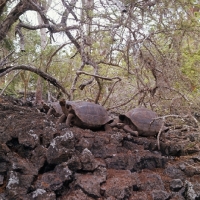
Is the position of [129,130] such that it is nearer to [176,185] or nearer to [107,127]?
[107,127]

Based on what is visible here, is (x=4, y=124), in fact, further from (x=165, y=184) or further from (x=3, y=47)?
(x=3, y=47)

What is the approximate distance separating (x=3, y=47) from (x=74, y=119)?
112 inches

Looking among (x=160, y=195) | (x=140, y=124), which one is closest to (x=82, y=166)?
(x=160, y=195)

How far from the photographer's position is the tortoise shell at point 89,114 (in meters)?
4.80

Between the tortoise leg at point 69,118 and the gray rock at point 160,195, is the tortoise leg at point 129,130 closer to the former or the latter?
the tortoise leg at point 69,118

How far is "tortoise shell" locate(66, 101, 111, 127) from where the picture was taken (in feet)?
15.7

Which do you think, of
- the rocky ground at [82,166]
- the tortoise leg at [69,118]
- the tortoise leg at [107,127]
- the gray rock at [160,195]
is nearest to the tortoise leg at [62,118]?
the tortoise leg at [69,118]

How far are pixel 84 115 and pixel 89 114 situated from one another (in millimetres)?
89

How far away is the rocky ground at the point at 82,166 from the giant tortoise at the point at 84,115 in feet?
0.56

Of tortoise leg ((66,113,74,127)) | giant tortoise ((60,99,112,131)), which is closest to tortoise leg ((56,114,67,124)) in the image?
giant tortoise ((60,99,112,131))

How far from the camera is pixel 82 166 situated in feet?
12.7

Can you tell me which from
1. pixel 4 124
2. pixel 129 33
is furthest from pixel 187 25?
pixel 4 124

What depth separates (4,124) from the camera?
4.31 m

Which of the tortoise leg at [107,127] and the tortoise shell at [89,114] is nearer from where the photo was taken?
the tortoise shell at [89,114]
